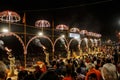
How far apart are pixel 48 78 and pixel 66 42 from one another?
24659 millimetres

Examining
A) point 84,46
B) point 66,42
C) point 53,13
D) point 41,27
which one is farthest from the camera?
point 53,13

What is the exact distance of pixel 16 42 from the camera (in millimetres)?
35156

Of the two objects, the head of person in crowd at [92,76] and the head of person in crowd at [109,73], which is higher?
the head of person in crowd at [109,73]

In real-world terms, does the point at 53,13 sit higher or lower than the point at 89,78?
higher

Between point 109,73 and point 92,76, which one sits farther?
point 92,76

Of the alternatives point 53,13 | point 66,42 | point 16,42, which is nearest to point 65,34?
point 66,42

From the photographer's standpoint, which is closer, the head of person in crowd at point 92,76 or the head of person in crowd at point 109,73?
the head of person in crowd at point 109,73

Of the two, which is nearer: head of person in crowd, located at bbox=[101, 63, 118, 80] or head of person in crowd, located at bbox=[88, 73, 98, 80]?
head of person in crowd, located at bbox=[101, 63, 118, 80]

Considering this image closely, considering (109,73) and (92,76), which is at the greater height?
(109,73)

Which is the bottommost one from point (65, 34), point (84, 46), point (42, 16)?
point (84, 46)

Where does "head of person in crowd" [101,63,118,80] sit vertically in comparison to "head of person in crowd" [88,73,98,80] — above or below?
above

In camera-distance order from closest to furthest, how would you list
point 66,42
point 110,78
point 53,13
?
point 110,78 → point 66,42 → point 53,13

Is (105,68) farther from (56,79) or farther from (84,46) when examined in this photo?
(84,46)

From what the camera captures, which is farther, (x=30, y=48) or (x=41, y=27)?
(x=30, y=48)
